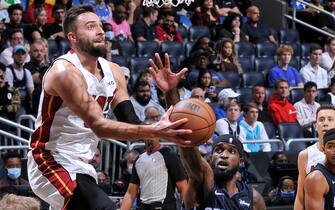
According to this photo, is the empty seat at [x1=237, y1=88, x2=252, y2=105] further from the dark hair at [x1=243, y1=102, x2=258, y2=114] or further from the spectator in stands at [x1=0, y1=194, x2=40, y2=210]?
the spectator in stands at [x1=0, y1=194, x2=40, y2=210]

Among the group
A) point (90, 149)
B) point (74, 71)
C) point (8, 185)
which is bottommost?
point (8, 185)

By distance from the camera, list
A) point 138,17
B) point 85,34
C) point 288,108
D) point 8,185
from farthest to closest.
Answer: point 138,17 < point 288,108 < point 8,185 < point 85,34

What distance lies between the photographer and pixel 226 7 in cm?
1781

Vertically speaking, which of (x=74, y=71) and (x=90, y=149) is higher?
(x=74, y=71)

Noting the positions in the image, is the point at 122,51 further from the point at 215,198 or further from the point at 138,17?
the point at 215,198

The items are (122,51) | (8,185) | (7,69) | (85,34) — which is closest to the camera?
(85,34)

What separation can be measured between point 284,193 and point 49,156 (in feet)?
17.4

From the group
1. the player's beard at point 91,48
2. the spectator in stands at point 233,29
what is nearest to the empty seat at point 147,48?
the spectator in stands at point 233,29

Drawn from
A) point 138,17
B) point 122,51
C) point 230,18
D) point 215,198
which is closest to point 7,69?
point 122,51

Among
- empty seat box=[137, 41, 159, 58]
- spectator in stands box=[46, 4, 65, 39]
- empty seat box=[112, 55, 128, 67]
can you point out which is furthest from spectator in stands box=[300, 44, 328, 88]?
spectator in stands box=[46, 4, 65, 39]

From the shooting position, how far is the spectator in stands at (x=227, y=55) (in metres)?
14.8

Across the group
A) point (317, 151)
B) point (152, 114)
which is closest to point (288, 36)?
point (152, 114)

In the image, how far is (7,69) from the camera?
1307 cm

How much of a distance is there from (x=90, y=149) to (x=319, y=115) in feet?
9.73
